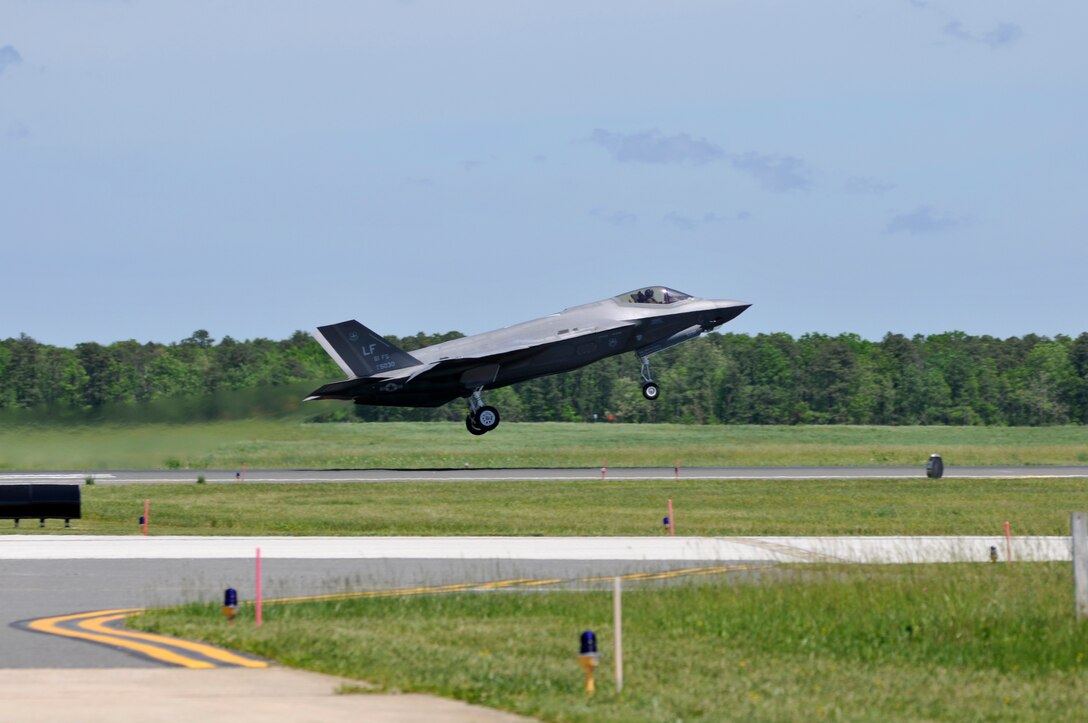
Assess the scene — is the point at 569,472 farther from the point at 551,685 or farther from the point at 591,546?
the point at 551,685

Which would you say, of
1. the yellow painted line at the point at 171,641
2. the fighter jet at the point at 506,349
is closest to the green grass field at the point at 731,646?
the yellow painted line at the point at 171,641

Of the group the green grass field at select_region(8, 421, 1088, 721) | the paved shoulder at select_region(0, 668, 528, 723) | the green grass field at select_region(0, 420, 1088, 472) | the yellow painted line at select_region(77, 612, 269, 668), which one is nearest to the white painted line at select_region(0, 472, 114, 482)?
the green grass field at select_region(0, 420, 1088, 472)

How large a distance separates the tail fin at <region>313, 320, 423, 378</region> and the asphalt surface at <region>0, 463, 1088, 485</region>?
880 cm

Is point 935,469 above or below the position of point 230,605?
above

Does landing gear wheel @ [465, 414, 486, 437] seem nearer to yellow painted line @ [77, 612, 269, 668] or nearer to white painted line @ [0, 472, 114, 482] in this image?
white painted line @ [0, 472, 114, 482]

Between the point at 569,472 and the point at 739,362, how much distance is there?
312ft

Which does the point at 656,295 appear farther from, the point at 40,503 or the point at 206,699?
the point at 206,699

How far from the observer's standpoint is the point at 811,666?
50.6ft

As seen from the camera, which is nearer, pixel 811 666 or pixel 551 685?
pixel 551 685

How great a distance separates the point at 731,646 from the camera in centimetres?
1683

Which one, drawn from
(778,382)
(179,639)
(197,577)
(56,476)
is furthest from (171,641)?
(778,382)

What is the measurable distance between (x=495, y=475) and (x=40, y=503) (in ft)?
84.9

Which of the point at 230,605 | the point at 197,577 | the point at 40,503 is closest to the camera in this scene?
the point at 230,605

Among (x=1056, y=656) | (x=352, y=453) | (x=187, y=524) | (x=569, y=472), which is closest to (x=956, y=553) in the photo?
(x=1056, y=656)
